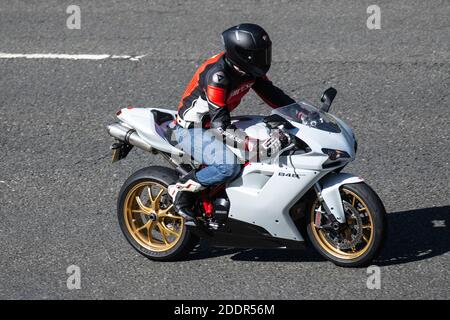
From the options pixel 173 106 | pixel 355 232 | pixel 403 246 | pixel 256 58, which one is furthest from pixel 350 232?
A: pixel 173 106

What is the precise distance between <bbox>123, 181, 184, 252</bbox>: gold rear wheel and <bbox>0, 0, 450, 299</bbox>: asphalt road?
7.2 inches

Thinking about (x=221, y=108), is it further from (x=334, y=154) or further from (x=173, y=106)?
(x=173, y=106)

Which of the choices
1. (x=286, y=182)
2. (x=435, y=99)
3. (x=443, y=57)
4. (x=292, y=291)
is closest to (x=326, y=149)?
(x=286, y=182)

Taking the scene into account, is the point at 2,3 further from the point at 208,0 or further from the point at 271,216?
the point at 271,216

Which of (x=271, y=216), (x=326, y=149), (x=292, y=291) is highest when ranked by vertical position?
(x=326, y=149)

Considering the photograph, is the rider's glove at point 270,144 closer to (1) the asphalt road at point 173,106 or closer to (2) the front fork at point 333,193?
(2) the front fork at point 333,193

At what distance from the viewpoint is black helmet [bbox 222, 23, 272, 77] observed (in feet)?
23.2

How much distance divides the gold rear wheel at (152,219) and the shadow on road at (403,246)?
0.84 ft

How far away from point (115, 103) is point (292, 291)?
4067 millimetres

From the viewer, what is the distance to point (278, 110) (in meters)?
7.28

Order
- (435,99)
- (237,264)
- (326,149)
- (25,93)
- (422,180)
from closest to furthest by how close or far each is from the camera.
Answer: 1. (326,149)
2. (237,264)
3. (422,180)
4. (435,99)
5. (25,93)

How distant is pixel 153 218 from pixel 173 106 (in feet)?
9.19

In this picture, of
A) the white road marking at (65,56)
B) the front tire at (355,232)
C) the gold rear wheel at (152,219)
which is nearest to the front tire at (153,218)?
the gold rear wheel at (152,219)

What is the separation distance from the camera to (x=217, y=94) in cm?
708
